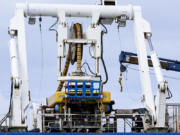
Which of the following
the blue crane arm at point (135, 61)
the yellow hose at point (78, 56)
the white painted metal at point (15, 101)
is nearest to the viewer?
the white painted metal at point (15, 101)

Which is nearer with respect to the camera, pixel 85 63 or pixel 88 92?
pixel 88 92

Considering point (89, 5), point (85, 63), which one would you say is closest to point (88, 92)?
point (85, 63)

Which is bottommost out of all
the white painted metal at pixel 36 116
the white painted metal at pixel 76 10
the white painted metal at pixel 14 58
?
the white painted metal at pixel 36 116

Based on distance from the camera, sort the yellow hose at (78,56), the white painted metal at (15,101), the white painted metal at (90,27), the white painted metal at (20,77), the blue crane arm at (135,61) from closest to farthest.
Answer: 1. the white painted metal at (15,101)
2. the white painted metal at (20,77)
3. the white painted metal at (90,27)
4. the yellow hose at (78,56)
5. the blue crane arm at (135,61)

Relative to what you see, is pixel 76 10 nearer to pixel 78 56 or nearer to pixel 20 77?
pixel 78 56

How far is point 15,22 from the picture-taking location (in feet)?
117

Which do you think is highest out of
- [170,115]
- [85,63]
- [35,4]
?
[35,4]

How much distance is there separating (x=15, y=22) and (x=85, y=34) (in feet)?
13.7

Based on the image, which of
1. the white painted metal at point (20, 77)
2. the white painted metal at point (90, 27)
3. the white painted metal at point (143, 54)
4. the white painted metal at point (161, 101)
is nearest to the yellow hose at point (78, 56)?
the white painted metal at point (90, 27)

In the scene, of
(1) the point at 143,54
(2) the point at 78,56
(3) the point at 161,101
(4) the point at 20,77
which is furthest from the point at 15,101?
(1) the point at 143,54

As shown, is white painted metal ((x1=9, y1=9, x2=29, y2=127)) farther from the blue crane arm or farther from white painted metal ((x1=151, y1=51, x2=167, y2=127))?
the blue crane arm

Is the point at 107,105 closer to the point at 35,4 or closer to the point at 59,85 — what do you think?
the point at 59,85

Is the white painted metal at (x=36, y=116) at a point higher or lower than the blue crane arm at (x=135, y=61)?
lower

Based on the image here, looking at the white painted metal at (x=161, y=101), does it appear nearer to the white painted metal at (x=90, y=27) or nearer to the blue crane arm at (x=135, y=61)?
the white painted metal at (x=90, y=27)
